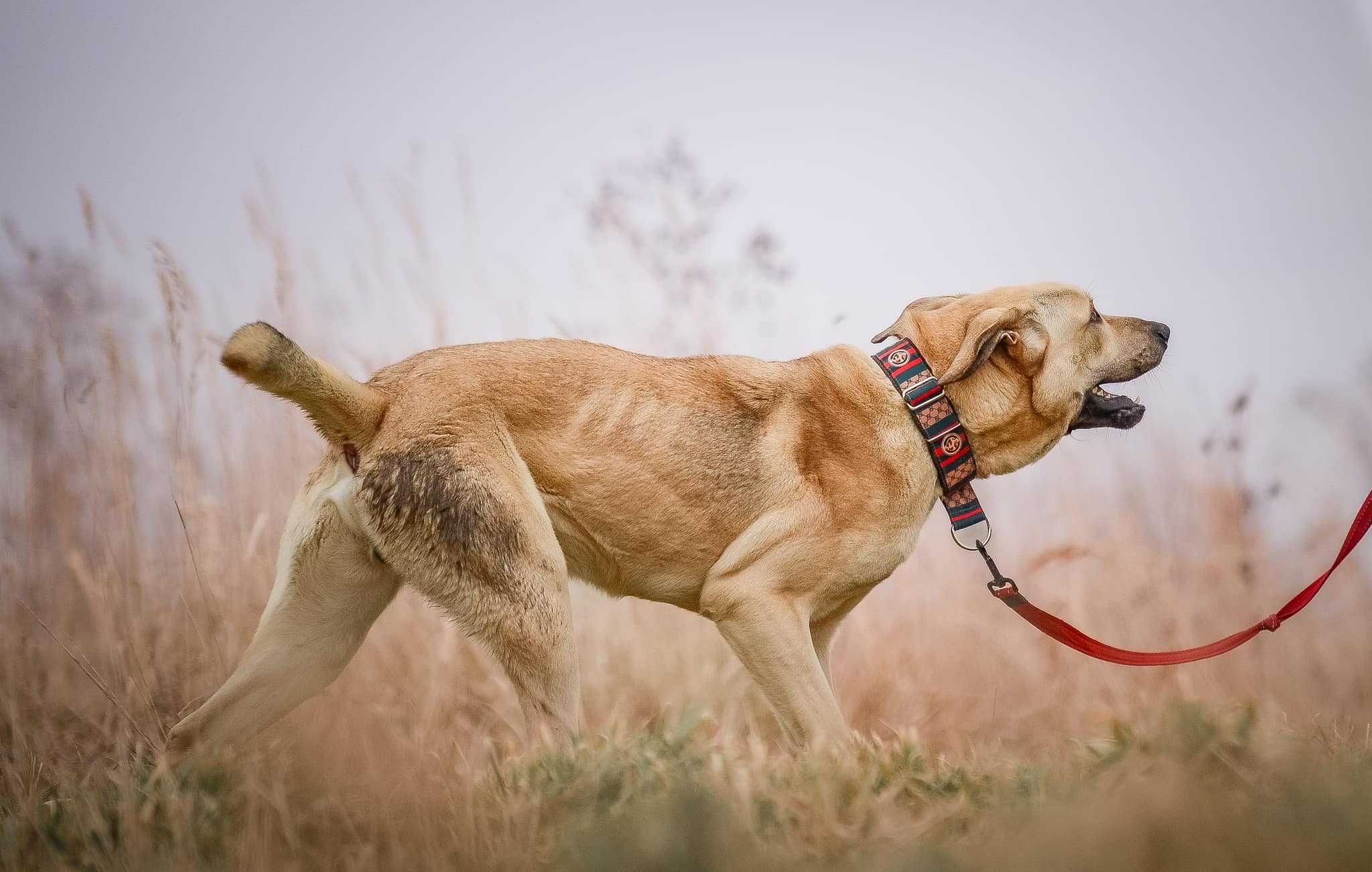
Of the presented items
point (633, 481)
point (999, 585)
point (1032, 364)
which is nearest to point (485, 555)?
point (633, 481)

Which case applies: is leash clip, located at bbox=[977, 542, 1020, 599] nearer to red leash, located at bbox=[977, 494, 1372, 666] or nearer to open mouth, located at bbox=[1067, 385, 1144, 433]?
red leash, located at bbox=[977, 494, 1372, 666]

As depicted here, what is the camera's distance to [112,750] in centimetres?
354

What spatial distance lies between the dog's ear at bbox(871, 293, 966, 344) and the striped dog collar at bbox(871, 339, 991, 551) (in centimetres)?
12

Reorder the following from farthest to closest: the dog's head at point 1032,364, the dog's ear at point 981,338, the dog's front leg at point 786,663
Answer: the dog's head at point 1032,364, the dog's ear at point 981,338, the dog's front leg at point 786,663

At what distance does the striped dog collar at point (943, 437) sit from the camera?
3518mm

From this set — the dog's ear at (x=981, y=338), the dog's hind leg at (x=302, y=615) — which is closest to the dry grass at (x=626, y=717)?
the dog's hind leg at (x=302, y=615)

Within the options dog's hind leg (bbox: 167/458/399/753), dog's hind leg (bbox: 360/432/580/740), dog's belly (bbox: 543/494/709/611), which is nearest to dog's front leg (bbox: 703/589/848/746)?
dog's belly (bbox: 543/494/709/611)

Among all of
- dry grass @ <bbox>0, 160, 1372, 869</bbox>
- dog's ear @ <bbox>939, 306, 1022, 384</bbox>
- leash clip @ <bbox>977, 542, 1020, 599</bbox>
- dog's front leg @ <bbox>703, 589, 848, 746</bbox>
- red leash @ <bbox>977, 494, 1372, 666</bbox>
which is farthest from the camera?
leash clip @ <bbox>977, 542, 1020, 599</bbox>

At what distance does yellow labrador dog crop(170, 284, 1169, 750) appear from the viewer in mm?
2943

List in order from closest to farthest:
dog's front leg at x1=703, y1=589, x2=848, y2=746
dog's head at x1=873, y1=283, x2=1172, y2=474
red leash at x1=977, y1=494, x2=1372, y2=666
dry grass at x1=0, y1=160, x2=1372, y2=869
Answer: dry grass at x1=0, y1=160, x2=1372, y2=869 → red leash at x1=977, y1=494, x2=1372, y2=666 → dog's front leg at x1=703, y1=589, x2=848, y2=746 → dog's head at x1=873, y1=283, x2=1172, y2=474

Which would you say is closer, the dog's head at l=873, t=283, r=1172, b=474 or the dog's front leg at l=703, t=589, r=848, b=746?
the dog's front leg at l=703, t=589, r=848, b=746

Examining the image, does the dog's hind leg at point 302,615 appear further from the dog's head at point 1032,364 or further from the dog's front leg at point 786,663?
the dog's head at point 1032,364

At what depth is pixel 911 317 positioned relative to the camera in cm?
380

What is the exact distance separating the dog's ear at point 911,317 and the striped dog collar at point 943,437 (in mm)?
123
